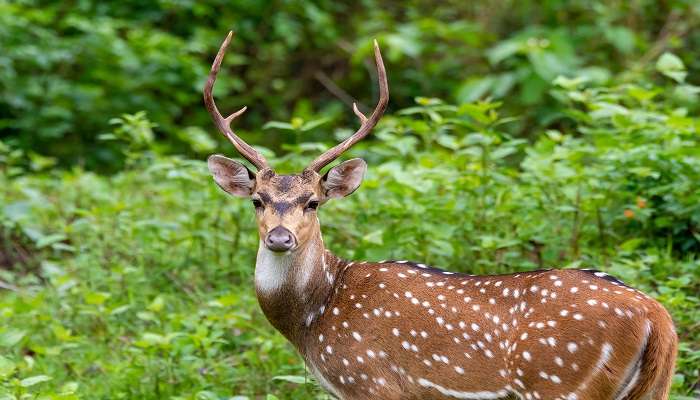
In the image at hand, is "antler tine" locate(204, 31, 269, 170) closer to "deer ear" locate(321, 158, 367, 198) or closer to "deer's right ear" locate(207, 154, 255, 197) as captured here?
"deer's right ear" locate(207, 154, 255, 197)

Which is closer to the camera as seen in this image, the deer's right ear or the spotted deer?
the spotted deer

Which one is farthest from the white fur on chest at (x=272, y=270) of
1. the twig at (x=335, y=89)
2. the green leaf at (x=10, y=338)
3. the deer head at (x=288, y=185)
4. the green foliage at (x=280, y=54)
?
the twig at (x=335, y=89)

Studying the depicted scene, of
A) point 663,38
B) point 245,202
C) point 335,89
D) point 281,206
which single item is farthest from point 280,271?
point 335,89

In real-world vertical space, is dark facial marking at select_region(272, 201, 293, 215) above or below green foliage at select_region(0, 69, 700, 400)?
above

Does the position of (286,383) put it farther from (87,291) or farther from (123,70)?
(123,70)

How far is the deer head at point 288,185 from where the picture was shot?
5.02 m

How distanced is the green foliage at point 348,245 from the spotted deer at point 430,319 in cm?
65

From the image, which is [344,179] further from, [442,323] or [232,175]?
[442,323]

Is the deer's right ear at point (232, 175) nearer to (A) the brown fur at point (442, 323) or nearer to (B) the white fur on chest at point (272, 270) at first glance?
(A) the brown fur at point (442, 323)

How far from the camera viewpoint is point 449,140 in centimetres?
722

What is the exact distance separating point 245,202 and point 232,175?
6.63ft

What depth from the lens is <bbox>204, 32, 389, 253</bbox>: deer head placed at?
16.5 ft

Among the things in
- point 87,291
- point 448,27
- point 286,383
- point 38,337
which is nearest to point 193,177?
point 87,291

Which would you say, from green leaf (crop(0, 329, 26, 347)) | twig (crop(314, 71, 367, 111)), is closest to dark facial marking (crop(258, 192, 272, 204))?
green leaf (crop(0, 329, 26, 347))
